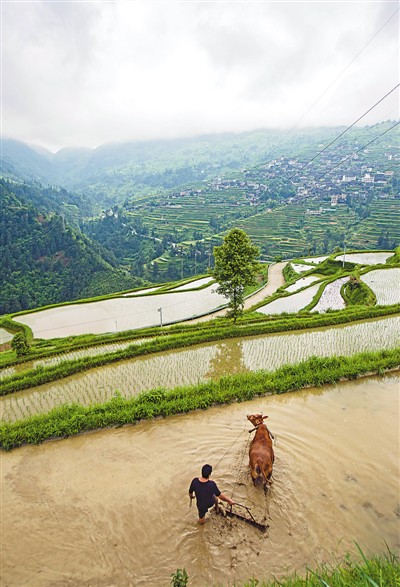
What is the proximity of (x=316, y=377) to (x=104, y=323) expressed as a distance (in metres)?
16.7

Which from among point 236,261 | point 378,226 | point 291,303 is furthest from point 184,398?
point 378,226

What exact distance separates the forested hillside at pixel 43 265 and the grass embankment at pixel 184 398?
4929 cm

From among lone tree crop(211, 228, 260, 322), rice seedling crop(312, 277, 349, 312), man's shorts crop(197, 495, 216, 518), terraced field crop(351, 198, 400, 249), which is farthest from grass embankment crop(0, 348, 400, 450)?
terraced field crop(351, 198, 400, 249)

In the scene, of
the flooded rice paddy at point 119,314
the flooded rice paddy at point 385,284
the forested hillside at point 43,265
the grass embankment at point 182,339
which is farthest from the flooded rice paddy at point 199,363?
the forested hillside at point 43,265

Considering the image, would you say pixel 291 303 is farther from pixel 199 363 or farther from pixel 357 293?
pixel 199 363

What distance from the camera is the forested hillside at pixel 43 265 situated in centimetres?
5828

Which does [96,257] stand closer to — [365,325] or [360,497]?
[365,325]

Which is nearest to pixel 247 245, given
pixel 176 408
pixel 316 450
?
pixel 176 408

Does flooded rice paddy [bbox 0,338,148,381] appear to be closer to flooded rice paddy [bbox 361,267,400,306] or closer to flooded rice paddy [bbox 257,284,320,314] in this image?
flooded rice paddy [bbox 257,284,320,314]

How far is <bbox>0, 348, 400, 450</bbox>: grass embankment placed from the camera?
8852 mm

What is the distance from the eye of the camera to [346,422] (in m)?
8.57

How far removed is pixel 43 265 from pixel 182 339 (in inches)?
2338

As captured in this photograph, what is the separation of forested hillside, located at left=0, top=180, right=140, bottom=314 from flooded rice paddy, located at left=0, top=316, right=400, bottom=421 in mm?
46072

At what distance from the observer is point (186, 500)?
6.29 metres
